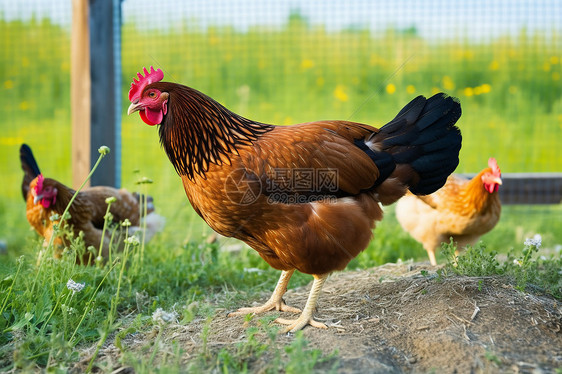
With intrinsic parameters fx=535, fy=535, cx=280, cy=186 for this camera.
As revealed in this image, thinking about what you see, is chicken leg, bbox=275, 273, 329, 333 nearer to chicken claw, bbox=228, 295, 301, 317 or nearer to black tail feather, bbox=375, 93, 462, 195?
chicken claw, bbox=228, 295, 301, 317

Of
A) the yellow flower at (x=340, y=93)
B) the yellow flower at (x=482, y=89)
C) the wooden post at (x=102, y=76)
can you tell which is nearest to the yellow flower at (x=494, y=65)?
the yellow flower at (x=482, y=89)

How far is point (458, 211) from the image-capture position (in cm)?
468

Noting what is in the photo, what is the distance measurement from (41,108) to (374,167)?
292 inches

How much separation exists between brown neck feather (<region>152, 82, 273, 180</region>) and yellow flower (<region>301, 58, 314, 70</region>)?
616 centimetres

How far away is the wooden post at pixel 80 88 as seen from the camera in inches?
206

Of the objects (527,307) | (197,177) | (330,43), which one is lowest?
(527,307)

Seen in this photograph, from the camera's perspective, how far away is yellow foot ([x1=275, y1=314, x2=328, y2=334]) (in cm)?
300

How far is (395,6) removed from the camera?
6.94 metres

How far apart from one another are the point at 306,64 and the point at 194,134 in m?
6.37

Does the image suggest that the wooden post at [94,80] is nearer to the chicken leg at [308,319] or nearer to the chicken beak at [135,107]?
the chicken beak at [135,107]

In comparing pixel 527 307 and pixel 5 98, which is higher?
pixel 5 98

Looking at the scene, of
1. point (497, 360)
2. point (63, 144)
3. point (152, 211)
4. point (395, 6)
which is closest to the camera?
point (497, 360)

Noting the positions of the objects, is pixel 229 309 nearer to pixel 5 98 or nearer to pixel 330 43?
pixel 330 43

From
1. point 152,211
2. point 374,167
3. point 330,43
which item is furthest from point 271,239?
point 330,43
